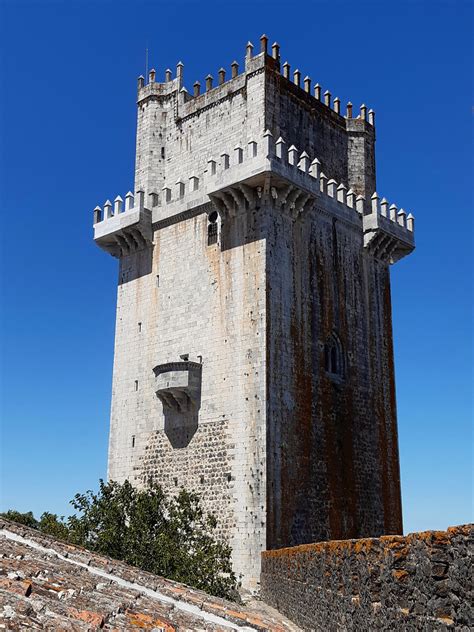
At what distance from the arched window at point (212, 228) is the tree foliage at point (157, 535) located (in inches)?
299

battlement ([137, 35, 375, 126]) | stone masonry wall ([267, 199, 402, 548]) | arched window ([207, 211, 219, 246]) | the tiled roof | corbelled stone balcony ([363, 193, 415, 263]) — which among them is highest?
battlement ([137, 35, 375, 126])

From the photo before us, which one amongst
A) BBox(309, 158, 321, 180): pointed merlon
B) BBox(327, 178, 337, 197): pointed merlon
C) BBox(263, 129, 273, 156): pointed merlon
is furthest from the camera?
BBox(327, 178, 337, 197): pointed merlon

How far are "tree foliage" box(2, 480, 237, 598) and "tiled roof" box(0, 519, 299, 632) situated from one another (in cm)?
836

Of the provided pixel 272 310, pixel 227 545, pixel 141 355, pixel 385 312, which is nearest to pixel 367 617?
pixel 227 545

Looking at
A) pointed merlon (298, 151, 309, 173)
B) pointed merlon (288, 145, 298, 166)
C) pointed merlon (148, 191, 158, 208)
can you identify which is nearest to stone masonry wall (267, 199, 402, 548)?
pointed merlon (298, 151, 309, 173)

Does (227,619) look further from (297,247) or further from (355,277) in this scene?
(355,277)

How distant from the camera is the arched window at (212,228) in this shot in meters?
22.3

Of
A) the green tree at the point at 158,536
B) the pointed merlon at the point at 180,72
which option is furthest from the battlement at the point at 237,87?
the green tree at the point at 158,536

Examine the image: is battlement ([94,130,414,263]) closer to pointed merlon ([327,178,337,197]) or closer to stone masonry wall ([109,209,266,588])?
pointed merlon ([327,178,337,197])

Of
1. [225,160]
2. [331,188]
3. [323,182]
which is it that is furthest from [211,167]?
[331,188]

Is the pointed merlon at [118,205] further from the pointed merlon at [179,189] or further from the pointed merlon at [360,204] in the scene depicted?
the pointed merlon at [360,204]

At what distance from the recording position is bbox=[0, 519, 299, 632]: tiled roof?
4.92 m

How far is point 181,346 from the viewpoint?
2222 centimetres

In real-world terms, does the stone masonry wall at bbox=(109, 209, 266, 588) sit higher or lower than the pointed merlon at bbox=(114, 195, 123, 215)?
lower
